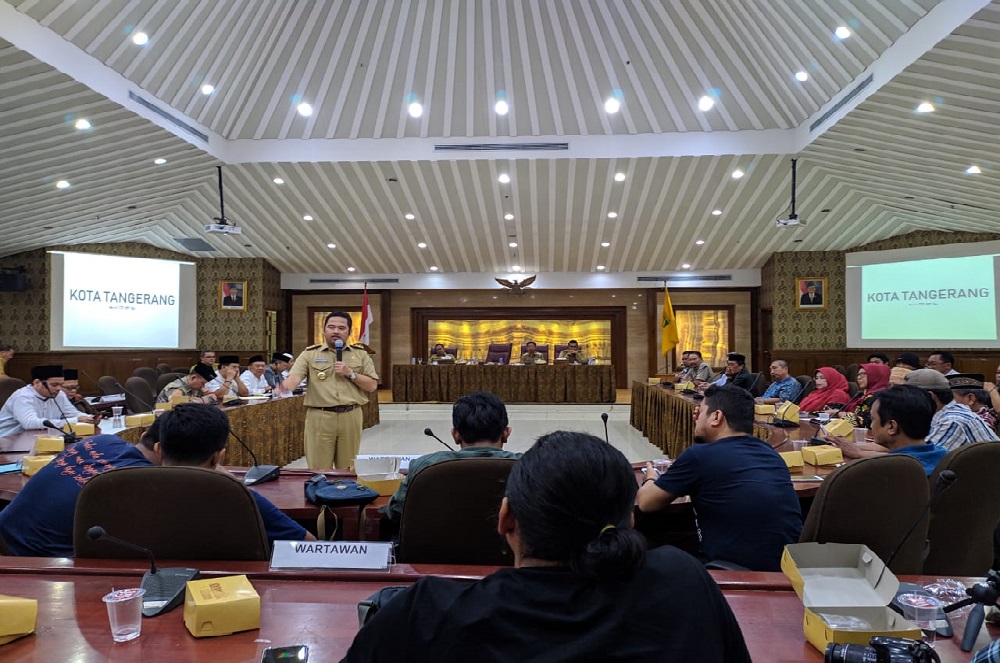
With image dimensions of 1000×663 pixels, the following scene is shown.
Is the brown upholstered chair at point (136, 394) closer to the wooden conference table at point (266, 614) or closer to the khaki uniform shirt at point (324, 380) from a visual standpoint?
the khaki uniform shirt at point (324, 380)

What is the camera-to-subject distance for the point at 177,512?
1540 millimetres

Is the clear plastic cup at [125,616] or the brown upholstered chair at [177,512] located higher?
the brown upholstered chair at [177,512]

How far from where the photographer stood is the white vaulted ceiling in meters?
5.91

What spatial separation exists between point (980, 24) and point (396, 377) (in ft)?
31.9

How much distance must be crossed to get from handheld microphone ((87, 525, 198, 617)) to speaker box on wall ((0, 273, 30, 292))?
12.1 m

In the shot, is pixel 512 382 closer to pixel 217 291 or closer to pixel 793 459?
pixel 217 291

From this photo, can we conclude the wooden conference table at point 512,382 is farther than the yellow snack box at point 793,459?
Yes

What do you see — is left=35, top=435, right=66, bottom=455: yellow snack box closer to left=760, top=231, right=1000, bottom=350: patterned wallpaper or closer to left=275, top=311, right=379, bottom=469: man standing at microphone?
left=275, top=311, right=379, bottom=469: man standing at microphone

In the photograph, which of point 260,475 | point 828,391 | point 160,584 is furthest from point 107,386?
point 828,391

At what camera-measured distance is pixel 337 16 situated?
23.9 ft

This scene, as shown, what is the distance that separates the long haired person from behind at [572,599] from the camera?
30.2 inches

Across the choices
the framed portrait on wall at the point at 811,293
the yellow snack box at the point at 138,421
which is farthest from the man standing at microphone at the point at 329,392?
the framed portrait on wall at the point at 811,293

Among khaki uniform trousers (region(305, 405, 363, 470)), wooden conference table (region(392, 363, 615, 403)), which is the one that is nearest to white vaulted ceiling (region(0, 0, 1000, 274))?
wooden conference table (region(392, 363, 615, 403))

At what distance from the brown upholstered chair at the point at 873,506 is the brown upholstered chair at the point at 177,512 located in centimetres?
144
